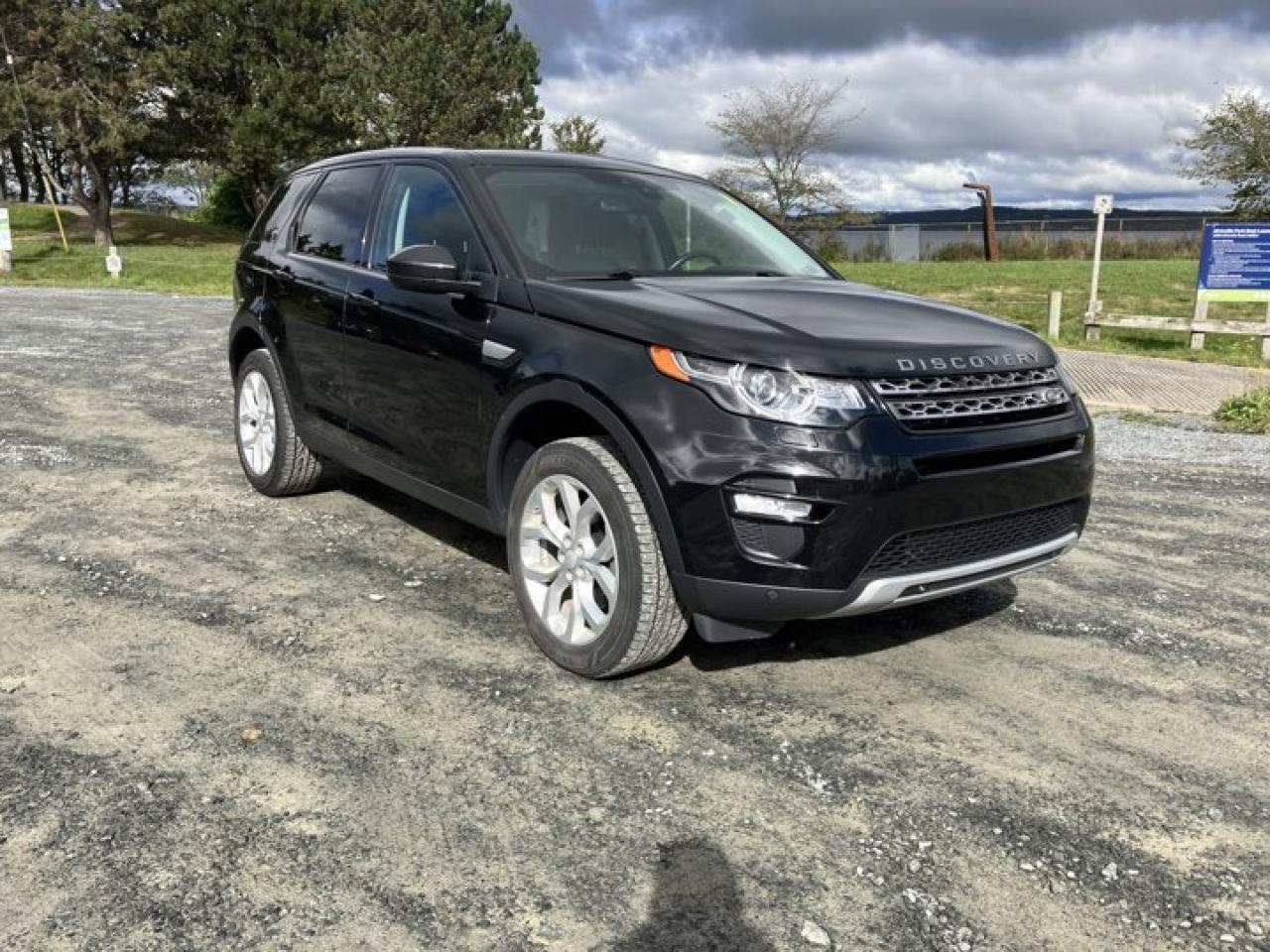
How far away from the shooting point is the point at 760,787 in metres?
2.97

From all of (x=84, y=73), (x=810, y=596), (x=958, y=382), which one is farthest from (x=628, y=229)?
(x=84, y=73)

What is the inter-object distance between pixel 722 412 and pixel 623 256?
1331mm

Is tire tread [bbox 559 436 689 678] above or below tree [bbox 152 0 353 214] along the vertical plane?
below

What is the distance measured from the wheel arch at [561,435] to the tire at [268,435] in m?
1.99

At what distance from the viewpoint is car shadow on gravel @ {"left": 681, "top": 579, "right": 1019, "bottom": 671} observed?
3.89 metres

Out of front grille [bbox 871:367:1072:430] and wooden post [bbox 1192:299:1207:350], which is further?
wooden post [bbox 1192:299:1207:350]

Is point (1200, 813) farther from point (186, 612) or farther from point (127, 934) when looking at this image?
point (186, 612)

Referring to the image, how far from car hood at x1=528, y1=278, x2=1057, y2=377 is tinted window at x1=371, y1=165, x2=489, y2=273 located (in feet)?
1.54

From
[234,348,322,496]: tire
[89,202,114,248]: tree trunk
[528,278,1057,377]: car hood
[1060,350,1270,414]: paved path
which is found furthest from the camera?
[89,202,114,248]: tree trunk

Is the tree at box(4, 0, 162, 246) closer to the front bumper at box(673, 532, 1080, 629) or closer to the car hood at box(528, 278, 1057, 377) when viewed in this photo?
the car hood at box(528, 278, 1057, 377)

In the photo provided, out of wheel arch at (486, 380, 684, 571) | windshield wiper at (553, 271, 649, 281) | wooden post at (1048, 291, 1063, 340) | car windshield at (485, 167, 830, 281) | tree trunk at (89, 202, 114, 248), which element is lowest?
wooden post at (1048, 291, 1063, 340)

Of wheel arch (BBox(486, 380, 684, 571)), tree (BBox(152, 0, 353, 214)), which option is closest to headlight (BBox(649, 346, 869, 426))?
wheel arch (BBox(486, 380, 684, 571))

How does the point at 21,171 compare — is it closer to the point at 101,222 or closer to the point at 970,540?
the point at 101,222

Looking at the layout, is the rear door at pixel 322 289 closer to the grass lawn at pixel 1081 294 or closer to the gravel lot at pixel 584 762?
the gravel lot at pixel 584 762
